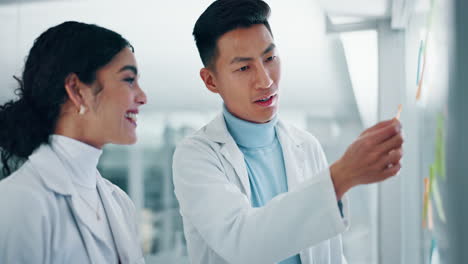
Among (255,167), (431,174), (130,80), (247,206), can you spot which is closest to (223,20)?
(130,80)

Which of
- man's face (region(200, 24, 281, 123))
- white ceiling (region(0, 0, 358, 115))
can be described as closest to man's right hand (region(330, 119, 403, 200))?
man's face (region(200, 24, 281, 123))

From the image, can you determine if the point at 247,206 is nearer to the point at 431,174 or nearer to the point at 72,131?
the point at 431,174

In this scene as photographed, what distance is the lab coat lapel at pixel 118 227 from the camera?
126 centimetres

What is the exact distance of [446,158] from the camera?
677 mm

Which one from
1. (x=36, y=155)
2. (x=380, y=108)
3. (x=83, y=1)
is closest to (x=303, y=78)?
(x=380, y=108)

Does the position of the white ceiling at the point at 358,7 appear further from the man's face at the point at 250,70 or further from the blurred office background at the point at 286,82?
the man's face at the point at 250,70

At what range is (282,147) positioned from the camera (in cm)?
137

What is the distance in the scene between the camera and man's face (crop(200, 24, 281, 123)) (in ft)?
3.97

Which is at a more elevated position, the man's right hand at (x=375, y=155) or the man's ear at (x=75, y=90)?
the man's ear at (x=75, y=90)

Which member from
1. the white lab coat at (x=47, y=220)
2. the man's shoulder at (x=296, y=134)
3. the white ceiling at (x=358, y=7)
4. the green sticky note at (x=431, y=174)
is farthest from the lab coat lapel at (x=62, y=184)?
the white ceiling at (x=358, y=7)

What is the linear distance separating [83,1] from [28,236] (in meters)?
1.69

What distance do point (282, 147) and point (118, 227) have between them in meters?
0.51

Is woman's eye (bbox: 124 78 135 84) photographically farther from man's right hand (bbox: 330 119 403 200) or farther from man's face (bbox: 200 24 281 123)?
man's right hand (bbox: 330 119 403 200)

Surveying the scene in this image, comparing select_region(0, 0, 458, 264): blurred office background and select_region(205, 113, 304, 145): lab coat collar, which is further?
select_region(0, 0, 458, 264): blurred office background
